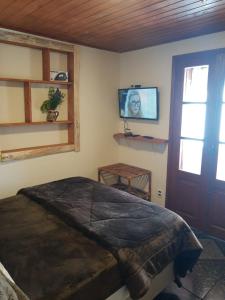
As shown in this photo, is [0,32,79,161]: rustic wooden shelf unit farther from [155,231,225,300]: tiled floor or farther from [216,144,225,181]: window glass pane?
[155,231,225,300]: tiled floor

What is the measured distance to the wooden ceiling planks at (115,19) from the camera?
81.5 inches

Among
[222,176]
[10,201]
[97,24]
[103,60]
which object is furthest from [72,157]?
[222,176]

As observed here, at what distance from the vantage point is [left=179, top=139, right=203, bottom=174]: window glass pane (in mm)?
3113

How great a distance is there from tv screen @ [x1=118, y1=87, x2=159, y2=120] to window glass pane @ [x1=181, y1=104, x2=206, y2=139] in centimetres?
41

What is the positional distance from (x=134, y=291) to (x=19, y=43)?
8.94ft

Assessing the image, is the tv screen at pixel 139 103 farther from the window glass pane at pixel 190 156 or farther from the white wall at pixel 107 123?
the window glass pane at pixel 190 156

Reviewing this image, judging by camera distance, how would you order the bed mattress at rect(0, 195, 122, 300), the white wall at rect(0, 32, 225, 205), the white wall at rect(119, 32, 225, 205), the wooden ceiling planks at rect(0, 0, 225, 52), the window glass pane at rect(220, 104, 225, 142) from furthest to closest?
the white wall at rect(119, 32, 225, 205), the white wall at rect(0, 32, 225, 205), the window glass pane at rect(220, 104, 225, 142), the wooden ceiling planks at rect(0, 0, 225, 52), the bed mattress at rect(0, 195, 122, 300)

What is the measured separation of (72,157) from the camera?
353 cm

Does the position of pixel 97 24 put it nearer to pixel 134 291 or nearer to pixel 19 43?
pixel 19 43

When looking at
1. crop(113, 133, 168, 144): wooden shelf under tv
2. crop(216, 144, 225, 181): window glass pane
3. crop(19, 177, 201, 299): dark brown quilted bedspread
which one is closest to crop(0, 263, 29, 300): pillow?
crop(19, 177, 201, 299): dark brown quilted bedspread

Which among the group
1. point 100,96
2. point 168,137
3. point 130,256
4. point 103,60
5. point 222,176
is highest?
point 103,60

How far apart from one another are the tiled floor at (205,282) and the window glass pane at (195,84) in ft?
5.83

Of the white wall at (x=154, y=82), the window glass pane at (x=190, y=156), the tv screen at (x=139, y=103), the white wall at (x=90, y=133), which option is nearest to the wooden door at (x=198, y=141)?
the window glass pane at (x=190, y=156)

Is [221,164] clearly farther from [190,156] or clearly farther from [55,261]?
[55,261]
